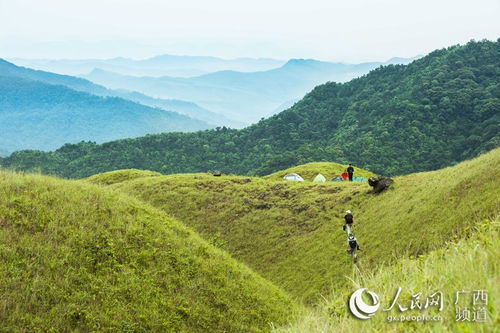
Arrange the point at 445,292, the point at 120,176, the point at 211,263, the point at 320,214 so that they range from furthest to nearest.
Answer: the point at 120,176, the point at 320,214, the point at 211,263, the point at 445,292

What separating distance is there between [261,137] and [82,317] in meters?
148

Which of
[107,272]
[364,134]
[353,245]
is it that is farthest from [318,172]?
[364,134]

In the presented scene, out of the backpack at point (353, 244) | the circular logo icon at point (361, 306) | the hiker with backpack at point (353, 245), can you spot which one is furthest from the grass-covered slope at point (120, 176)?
the circular logo icon at point (361, 306)

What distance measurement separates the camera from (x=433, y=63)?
150 meters

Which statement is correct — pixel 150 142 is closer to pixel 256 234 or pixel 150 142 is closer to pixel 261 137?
pixel 261 137

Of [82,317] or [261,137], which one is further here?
[261,137]

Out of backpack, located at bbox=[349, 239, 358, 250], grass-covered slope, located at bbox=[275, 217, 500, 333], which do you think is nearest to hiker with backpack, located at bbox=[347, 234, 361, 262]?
backpack, located at bbox=[349, 239, 358, 250]

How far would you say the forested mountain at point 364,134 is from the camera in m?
104

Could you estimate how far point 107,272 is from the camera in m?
13.4

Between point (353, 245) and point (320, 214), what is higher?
point (353, 245)

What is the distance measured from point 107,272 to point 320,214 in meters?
23.3

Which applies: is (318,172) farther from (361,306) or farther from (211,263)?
(361,306)

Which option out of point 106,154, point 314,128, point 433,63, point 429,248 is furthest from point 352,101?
point 429,248

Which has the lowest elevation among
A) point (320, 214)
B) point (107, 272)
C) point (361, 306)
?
point (320, 214)
